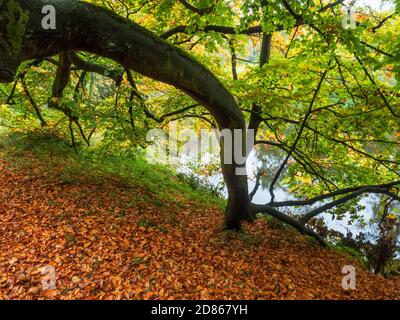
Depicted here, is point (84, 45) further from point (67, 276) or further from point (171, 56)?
point (67, 276)

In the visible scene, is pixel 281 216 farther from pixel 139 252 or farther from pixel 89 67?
pixel 89 67

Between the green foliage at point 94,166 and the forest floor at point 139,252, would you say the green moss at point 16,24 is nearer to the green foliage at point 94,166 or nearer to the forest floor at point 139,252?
the forest floor at point 139,252

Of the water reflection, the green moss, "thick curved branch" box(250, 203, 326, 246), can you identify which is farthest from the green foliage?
the green moss

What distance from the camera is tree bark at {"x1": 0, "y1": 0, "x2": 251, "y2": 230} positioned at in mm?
2066

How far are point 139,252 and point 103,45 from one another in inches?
128

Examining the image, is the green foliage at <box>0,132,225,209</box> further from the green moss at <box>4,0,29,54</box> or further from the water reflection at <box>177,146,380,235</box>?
the green moss at <box>4,0,29,54</box>

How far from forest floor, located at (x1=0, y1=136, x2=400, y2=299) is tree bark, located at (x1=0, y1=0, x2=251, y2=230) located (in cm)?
240

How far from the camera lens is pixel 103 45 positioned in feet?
9.53

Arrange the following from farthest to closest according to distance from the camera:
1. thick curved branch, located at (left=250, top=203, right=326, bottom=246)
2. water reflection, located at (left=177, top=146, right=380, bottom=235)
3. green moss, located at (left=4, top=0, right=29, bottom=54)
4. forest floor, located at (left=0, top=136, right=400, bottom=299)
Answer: water reflection, located at (left=177, top=146, right=380, bottom=235), thick curved branch, located at (left=250, top=203, right=326, bottom=246), forest floor, located at (left=0, top=136, right=400, bottom=299), green moss, located at (left=4, top=0, right=29, bottom=54)

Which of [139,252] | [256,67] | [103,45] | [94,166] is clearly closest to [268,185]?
[94,166]

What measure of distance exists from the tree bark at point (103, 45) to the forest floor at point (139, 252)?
7.87ft

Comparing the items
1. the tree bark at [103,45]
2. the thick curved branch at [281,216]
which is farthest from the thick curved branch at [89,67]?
the thick curved branch at [281,216]
